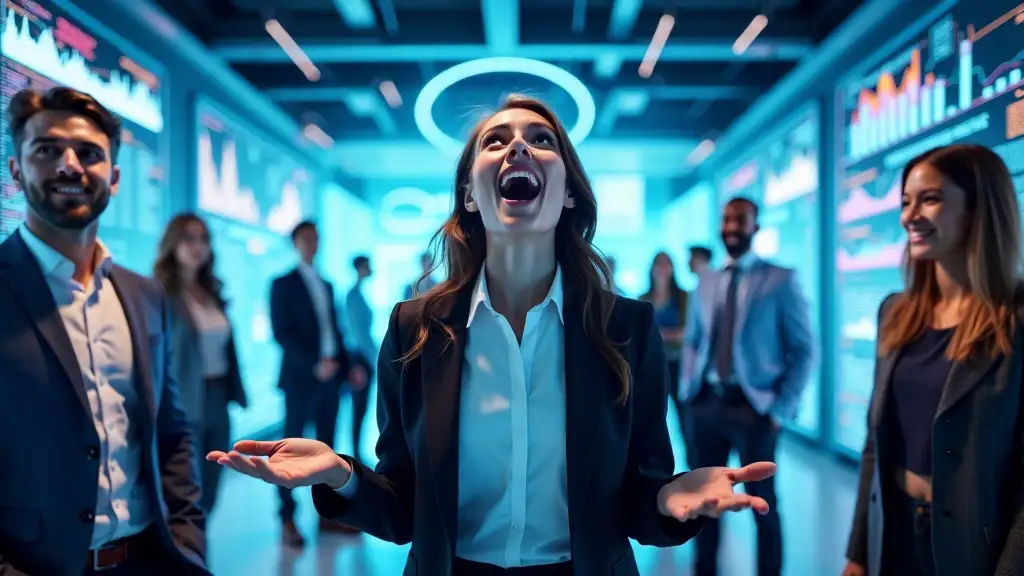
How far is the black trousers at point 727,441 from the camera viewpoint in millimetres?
2729

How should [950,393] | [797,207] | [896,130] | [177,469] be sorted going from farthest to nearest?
[797,207]
[896,130]
[177,469]
[950,393]

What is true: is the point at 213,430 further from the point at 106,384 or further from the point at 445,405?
the point at 445,405

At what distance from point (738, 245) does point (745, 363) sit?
1.95ft

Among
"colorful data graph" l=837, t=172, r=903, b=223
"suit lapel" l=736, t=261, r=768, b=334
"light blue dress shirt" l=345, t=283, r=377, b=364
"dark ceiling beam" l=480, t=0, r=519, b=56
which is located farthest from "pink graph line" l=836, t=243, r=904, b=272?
"light blue dress shirt" l=345, t=283, r=377, b=364

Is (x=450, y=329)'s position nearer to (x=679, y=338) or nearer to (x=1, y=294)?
(x=1, y=294)

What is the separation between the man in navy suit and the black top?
2002 mm

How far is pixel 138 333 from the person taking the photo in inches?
66.2

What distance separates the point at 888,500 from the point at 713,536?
120cm

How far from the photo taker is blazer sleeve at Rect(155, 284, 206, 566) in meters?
1.74

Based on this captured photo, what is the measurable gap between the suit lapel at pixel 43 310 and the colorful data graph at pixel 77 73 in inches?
67.2

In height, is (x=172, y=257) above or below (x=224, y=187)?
below

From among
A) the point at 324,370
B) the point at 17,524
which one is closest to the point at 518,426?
the point at 17,524

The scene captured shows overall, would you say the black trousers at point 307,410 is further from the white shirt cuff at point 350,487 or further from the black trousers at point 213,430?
the white shirt cuff at point 350,487

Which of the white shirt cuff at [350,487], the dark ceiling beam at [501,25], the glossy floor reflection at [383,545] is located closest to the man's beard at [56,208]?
the white shirt cuff at [350,487]
